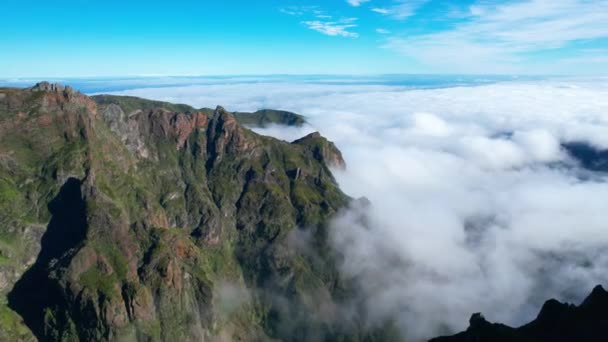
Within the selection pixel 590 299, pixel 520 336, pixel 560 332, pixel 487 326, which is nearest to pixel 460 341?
pixel 487 326

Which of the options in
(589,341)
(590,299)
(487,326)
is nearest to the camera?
(589,341)

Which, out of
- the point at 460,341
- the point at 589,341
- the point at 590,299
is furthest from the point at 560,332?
the point at 460,341

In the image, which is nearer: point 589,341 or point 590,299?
point 589,341

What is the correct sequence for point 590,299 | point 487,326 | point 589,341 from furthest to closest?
1. point 590,299
2. point 487,326
3. point 589,341

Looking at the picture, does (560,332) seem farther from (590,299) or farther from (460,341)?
(460,341)

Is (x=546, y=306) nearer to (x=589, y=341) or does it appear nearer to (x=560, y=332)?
(x=560, y=332)

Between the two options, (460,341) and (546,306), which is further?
(546,306)

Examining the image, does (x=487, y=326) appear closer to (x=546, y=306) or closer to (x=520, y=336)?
(x=520, y=336)
